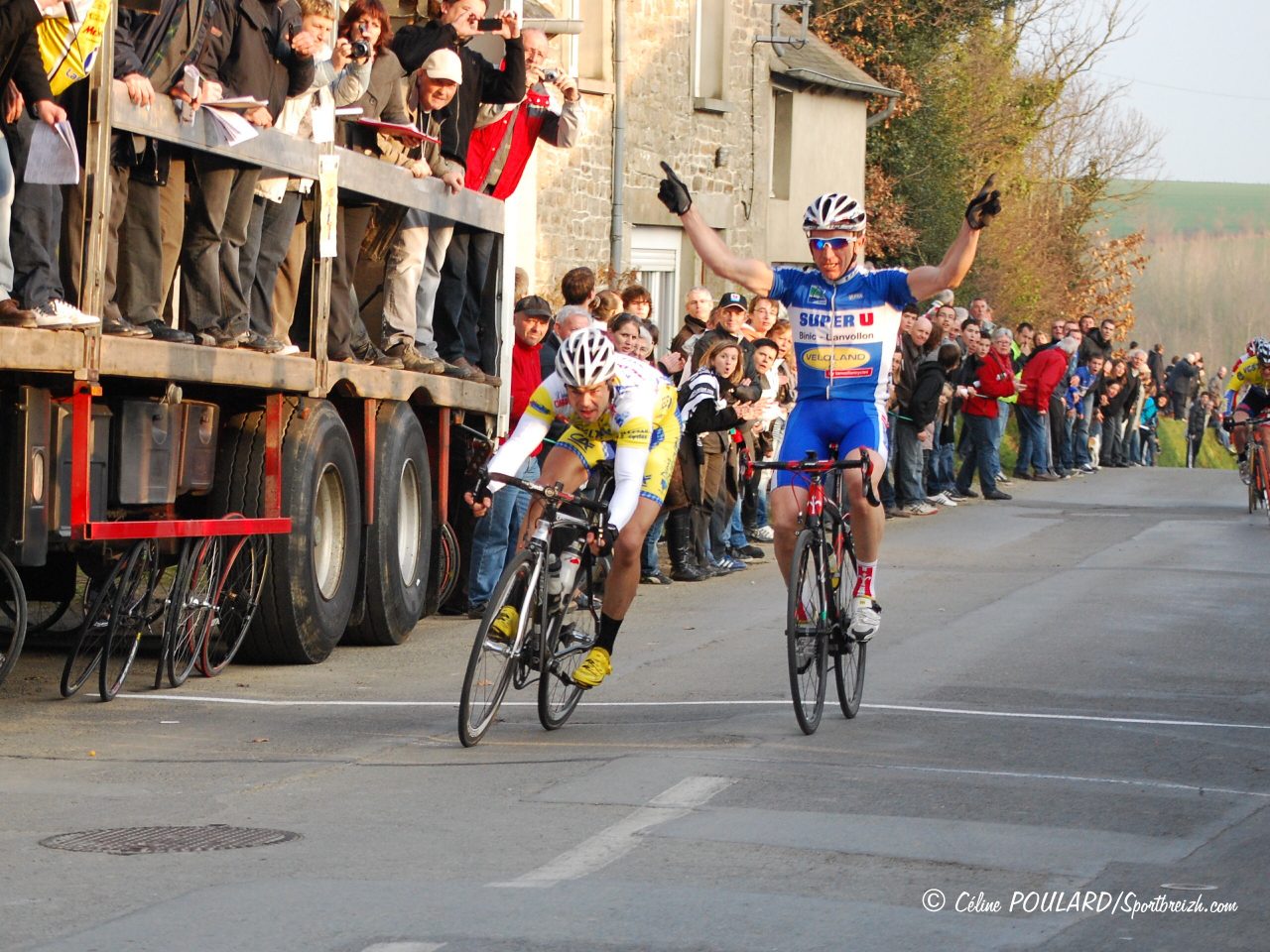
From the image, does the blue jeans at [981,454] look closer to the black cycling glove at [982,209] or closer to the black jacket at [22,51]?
the black cycling glove at [982,209]

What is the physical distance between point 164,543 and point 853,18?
32.0 m

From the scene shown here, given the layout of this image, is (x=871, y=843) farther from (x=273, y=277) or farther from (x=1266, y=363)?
(x=1266, y=363)

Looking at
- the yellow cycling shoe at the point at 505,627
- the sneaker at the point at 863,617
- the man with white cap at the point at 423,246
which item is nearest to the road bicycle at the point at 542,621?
the yellow cycling shoe at the point at 505,627

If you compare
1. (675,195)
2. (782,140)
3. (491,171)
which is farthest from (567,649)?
(782,140)

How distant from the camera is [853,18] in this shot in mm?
41562

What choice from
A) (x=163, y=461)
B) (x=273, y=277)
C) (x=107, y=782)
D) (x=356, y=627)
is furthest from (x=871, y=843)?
(x=356, y=627)

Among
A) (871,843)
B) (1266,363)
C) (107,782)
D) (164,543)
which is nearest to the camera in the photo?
(871,843)

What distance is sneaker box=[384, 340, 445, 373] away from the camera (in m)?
13.8

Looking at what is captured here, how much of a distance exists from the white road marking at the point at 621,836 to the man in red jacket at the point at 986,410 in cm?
1933

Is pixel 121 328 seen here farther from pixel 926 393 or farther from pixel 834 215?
pixel 926 393

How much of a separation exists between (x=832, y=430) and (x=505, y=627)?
209cm

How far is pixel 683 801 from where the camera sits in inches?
317

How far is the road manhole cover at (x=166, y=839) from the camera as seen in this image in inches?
287

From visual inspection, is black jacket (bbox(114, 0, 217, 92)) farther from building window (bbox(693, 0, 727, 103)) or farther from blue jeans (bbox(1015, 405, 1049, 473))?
blue jeans (bbox(1015, 405, 1049, 473))
